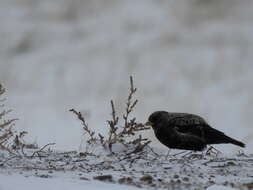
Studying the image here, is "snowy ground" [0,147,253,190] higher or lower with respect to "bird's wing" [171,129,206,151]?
lower

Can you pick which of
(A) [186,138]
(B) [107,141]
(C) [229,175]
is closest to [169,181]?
(C) [229,175]

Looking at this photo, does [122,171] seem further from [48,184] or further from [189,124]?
[189,124]

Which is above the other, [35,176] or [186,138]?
[186,138]

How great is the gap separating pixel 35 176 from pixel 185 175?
1000 millimetres

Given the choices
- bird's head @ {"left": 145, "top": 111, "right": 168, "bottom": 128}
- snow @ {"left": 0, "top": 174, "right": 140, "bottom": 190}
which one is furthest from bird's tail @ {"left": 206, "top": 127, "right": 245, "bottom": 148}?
snow @ {"left": 0, "top": 174, "right": 140, "bottom": 190}

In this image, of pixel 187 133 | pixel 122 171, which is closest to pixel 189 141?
pixel 187 133

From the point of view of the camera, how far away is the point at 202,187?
4160 mm

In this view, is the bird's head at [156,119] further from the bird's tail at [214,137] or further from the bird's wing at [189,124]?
the bird's tail at [214,137]

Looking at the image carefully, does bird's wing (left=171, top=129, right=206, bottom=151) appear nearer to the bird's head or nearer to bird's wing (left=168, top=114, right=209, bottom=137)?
bird's wing (left=168, top=114, right=209, bottom=137)

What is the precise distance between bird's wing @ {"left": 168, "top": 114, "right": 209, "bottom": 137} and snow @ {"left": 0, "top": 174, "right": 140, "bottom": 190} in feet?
7.63

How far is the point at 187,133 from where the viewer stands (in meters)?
6.33

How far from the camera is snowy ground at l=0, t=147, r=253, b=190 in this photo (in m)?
4.10

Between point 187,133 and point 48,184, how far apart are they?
259 cm

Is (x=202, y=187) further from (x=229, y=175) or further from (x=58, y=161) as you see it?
(x=58, y=161)
